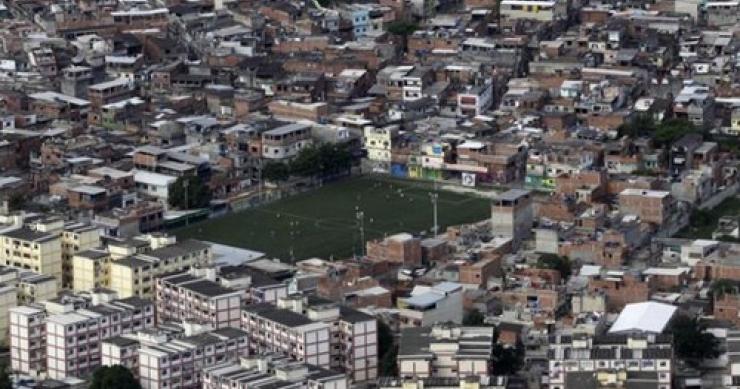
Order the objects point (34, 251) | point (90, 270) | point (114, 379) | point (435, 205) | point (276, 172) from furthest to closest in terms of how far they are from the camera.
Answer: point (276, 172)
point (435, 205)
point (34, 251)
point (90, 270)
point (114, 379)

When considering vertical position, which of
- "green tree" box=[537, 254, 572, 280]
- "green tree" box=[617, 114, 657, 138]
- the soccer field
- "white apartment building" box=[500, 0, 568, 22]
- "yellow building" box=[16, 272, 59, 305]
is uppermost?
"white apartment building" box=[500, 0, 568, 22]

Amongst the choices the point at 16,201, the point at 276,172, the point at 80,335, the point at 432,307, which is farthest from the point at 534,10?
the point at 80,335

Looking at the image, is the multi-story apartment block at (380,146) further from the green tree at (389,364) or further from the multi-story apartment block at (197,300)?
the green tree at (389,364)

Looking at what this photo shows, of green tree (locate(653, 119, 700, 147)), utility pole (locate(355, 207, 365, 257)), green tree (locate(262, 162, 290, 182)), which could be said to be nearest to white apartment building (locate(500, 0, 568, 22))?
green tree (locate(653, 119, 700, 147))

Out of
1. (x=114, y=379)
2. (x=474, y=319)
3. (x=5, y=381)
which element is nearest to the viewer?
(x=114, y=379)

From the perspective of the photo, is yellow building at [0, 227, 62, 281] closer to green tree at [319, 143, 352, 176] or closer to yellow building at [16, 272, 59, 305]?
yellow building at [16, 272, 59, 305]

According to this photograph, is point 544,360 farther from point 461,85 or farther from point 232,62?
point 232,62

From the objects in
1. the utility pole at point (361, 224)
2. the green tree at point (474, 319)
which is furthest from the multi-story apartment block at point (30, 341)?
the utility pole at point (361, 224)

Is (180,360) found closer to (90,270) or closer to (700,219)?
(90,270)
